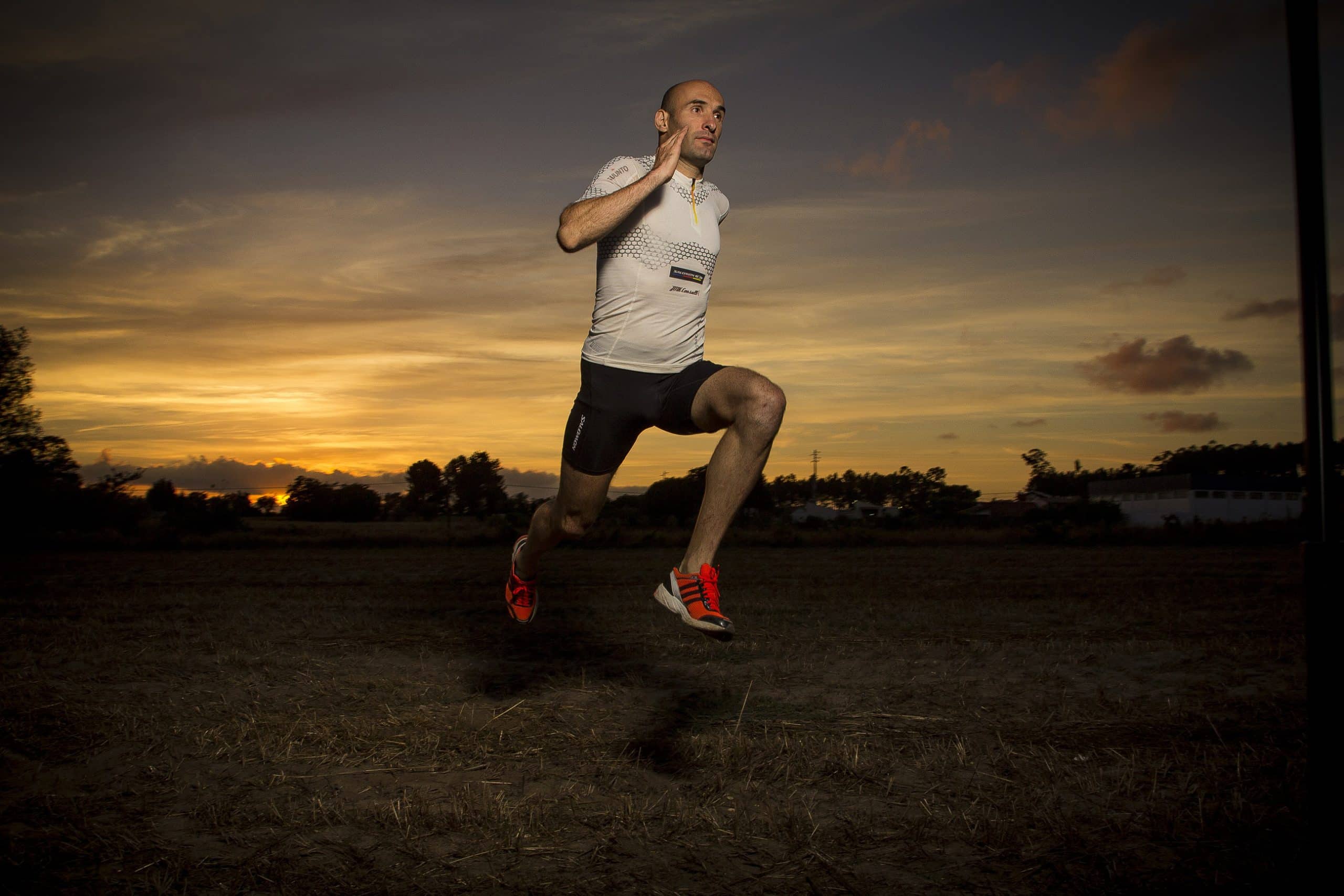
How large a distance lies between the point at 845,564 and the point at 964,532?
9480 mm

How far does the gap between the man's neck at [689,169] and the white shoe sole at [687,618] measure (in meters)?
1.99

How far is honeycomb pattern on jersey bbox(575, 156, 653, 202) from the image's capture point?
460cm

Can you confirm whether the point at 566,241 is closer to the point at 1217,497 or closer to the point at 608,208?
the point at 608,208

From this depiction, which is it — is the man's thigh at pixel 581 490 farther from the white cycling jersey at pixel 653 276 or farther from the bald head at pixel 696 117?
the bald head at pixel 696 117

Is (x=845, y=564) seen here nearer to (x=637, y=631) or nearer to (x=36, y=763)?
(x=637, y=631)

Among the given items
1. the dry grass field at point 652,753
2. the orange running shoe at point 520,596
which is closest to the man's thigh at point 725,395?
the dry grass field at point 652,753

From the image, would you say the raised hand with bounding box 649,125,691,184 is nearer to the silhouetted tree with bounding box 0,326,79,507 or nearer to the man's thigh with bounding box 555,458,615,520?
the man's thigh with bounding box 555,458,615,520

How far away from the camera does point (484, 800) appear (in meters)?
4.71

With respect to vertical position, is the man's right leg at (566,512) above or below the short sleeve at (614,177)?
below

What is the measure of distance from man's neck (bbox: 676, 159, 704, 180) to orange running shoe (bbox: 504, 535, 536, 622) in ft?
8.36

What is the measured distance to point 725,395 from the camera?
466 cm

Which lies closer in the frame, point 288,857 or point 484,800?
point 288,857

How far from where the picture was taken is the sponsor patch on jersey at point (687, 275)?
4789 mm

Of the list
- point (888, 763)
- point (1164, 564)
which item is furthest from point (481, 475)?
point (888, 763)
